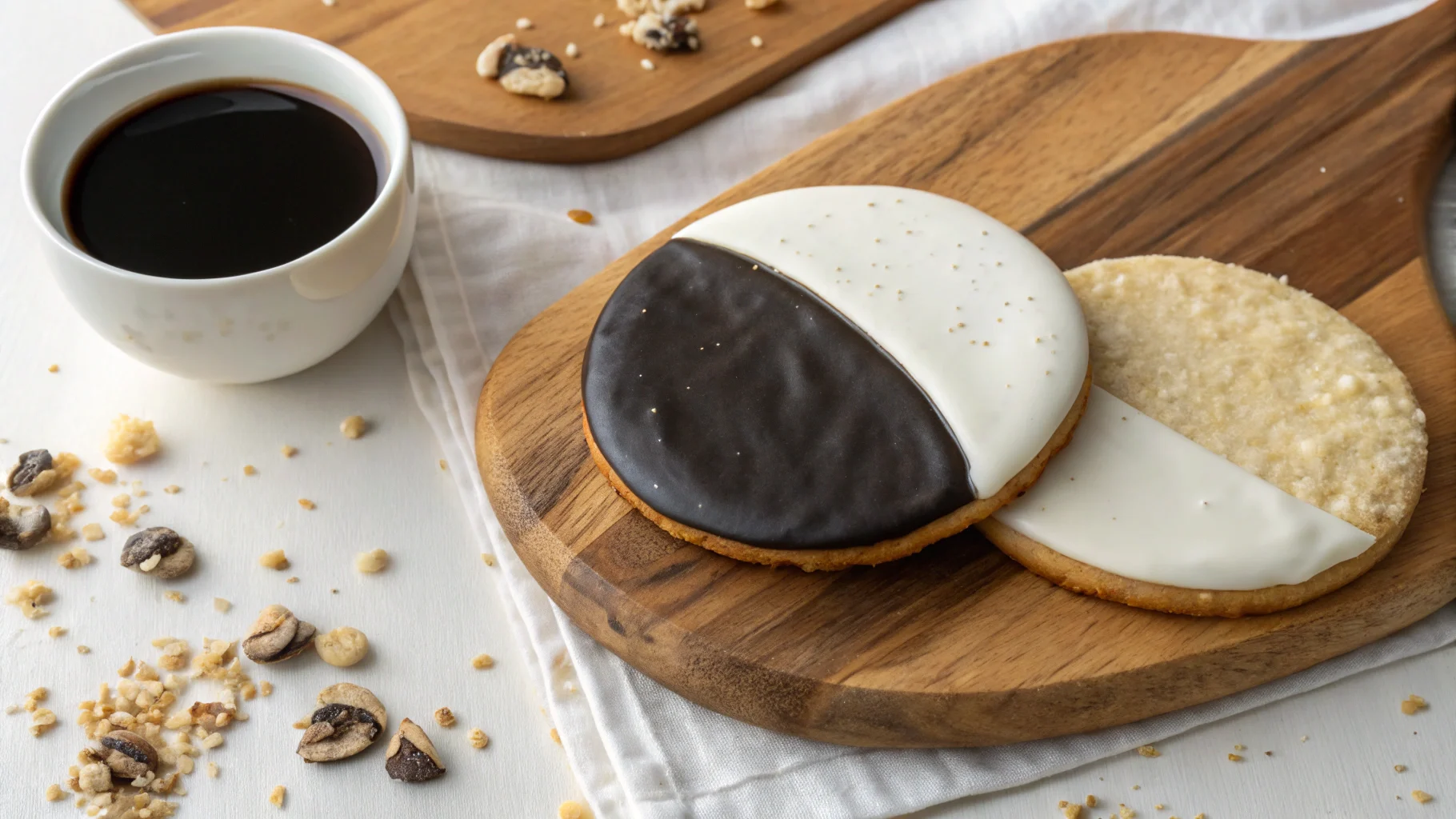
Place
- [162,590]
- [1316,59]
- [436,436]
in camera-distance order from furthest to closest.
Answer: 1. [1316,59]
2. [436,436]
3. [162,590]

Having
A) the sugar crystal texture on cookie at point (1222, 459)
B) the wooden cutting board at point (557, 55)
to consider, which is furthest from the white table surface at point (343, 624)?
the wooden cutting board at point (557, 55)

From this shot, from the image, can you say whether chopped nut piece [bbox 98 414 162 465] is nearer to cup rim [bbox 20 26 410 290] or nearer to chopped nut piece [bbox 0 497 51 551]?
chopped nut piece [bbox 0 497 51 551]

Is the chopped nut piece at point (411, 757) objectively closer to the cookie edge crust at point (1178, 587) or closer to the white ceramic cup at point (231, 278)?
the white ceramic cup at point (231, 278)

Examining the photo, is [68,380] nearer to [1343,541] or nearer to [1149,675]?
[1149,675]

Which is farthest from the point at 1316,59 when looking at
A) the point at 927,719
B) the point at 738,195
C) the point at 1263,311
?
the point at 927,719

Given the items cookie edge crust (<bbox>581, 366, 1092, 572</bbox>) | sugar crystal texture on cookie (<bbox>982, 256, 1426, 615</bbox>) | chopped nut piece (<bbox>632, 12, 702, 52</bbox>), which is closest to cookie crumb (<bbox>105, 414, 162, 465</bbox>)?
cookie edge crust (<bbox>581, 366, 1092, 572</bbox>)

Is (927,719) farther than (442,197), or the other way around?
(442,197)

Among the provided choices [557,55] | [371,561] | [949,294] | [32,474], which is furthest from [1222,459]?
[32,474]
